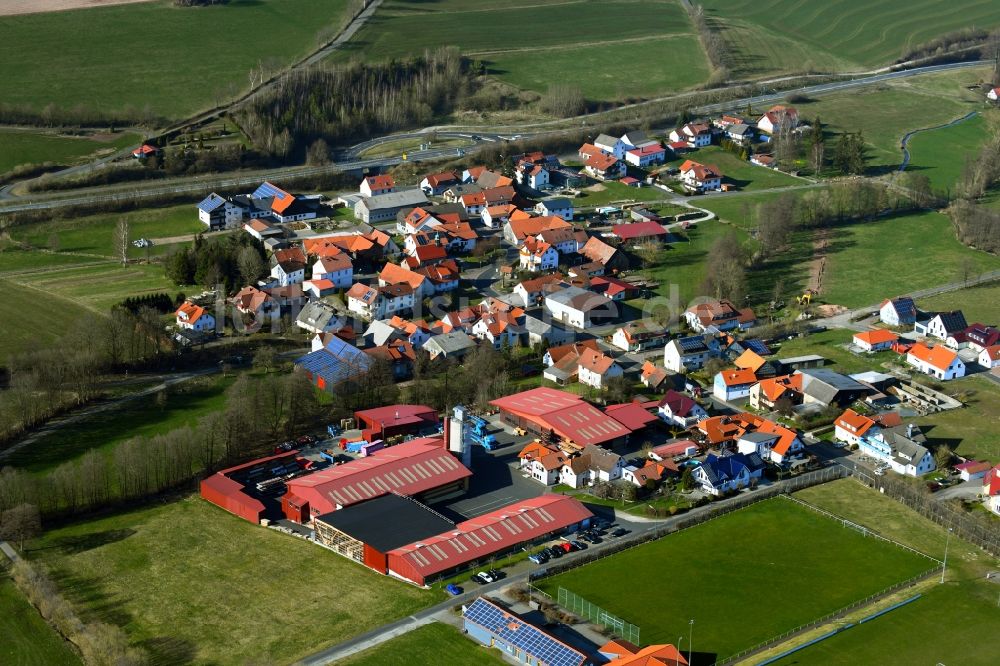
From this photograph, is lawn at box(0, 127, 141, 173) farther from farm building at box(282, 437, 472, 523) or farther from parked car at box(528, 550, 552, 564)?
parked car at box(528, 550, 552, 564)

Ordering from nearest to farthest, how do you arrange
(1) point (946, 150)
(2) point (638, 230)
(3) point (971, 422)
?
(3) point (971, 422)
(2) point (638, 230)
(1) point (946, 150)

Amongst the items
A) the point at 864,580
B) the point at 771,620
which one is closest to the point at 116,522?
the point at 771,620

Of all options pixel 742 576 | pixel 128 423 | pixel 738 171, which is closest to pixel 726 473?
pixel 742 576

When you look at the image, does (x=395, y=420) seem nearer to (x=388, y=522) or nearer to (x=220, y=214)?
(x=388, y=522)

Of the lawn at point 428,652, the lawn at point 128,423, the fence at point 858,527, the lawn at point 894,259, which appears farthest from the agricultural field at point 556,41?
the lawn at point 428,652

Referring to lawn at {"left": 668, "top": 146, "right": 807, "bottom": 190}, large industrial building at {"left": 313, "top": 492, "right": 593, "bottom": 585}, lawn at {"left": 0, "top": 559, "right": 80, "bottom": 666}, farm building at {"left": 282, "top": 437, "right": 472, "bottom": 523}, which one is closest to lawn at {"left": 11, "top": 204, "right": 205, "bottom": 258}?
farm building at {"left": 282, "top": 437, "right": 472, "bottom": 523}

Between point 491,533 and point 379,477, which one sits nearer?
point 491,533

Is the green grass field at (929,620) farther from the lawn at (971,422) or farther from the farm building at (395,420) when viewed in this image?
the farm building at (395,420)

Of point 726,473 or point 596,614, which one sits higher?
point 726,473
